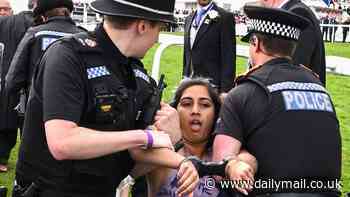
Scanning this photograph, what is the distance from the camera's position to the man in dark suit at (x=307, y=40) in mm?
4266

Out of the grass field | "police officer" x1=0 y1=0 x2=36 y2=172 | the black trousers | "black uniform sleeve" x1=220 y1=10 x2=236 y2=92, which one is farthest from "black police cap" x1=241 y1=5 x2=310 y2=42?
the black trousers

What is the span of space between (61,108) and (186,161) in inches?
21.3

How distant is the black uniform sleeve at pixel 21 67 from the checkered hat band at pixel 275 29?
2.32 meters

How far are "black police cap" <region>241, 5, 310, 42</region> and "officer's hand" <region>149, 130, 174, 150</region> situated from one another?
2.98 feet

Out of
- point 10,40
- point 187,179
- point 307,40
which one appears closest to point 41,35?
point 10,40

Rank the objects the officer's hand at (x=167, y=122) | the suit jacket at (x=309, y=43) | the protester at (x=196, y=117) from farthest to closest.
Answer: the suit jacket at (x=309, y=43)
the protester at (x=196, y=117)
the officer's hand at (x=167, y=122)

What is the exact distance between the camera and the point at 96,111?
95.7 inches

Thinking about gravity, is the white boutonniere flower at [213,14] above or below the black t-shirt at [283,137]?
above

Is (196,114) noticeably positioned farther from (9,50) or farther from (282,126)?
(9,50)

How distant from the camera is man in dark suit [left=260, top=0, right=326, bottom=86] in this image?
4266 mm

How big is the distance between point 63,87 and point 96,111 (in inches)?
7.3

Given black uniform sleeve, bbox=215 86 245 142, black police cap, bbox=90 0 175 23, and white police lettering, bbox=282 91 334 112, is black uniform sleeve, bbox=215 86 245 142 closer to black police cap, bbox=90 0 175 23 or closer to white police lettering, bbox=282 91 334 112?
white police lettering, bbox=282 91 334 112

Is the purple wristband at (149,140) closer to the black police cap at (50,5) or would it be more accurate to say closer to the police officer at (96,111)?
the police officer at (96,111)

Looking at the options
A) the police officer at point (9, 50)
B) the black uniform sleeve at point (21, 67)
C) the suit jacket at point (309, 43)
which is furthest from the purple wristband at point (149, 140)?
the police officer at point (9, 50)
